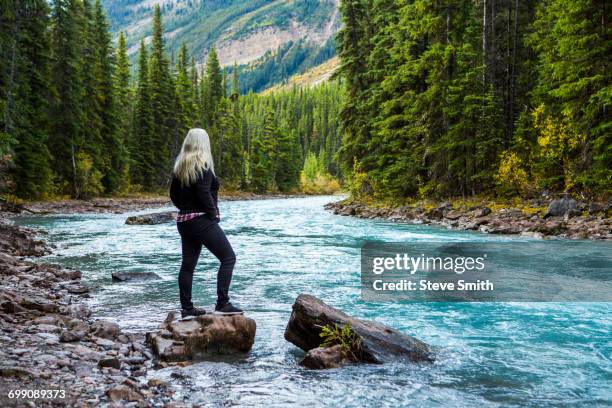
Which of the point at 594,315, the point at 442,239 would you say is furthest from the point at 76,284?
the point at 442,239

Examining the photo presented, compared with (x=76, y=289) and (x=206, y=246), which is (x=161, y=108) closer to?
(x=76, y=289)

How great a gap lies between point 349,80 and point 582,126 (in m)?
20.7

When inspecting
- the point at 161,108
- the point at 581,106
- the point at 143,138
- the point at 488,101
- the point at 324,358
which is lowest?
the point at 324,358

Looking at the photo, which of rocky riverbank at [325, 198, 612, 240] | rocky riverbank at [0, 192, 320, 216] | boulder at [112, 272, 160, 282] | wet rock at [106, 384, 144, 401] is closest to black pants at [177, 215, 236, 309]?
wet rock at [106, 384, 144, 401]

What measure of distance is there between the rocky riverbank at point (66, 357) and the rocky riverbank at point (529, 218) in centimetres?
1575

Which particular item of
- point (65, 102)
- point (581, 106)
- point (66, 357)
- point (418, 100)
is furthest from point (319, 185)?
point (66, 357)

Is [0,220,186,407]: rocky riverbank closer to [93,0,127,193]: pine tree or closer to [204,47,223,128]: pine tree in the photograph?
[93,0,127,193]: pine tree

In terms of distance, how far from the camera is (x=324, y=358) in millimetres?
5684

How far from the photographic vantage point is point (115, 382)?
189 inches

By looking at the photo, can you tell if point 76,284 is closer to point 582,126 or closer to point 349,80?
point 582,126

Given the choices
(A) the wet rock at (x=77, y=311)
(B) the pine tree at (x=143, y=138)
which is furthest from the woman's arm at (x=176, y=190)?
(B) the pine tree at (x=143, y=138)

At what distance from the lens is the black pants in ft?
21.4

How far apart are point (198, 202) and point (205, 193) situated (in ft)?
0.57

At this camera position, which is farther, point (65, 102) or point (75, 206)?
point (65, 102)
